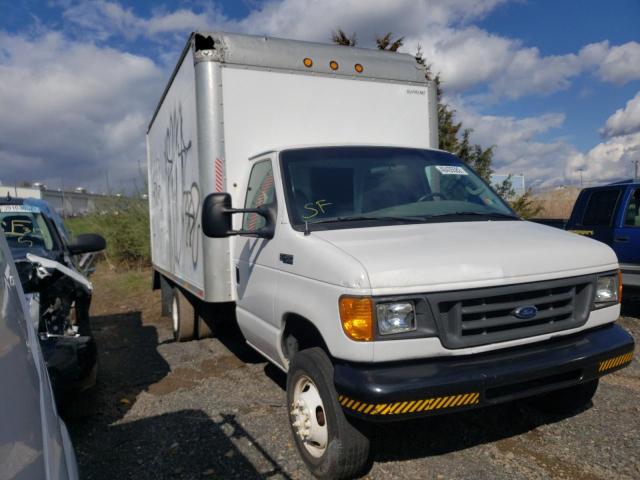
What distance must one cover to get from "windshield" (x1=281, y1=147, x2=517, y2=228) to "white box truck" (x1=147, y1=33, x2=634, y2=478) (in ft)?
0.05

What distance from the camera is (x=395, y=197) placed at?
12.8 ft

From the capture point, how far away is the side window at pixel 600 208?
25.9ft

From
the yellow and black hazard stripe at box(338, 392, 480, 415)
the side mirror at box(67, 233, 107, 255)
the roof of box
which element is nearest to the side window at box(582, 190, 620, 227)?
the roof of box

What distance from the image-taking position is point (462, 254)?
287 centimetres

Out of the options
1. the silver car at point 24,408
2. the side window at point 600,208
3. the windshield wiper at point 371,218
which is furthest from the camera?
the side window at point 600,208

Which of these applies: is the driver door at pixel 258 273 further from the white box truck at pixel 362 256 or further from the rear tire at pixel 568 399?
→ the rear tire at pixel 568 399

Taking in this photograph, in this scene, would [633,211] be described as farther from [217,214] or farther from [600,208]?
[217,214]

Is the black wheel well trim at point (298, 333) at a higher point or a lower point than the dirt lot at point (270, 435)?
higher

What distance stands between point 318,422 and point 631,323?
18.5ft

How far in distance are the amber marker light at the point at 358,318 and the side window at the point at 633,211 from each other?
652 centimetres

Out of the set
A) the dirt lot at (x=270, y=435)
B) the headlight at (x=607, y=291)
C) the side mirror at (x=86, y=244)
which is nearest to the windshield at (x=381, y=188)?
the headlight at (x=607, y=291)

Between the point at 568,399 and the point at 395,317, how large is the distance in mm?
2041

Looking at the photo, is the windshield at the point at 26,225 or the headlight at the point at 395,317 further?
the windshield at the point at 26,225

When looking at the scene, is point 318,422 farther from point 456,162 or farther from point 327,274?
point 456,162
